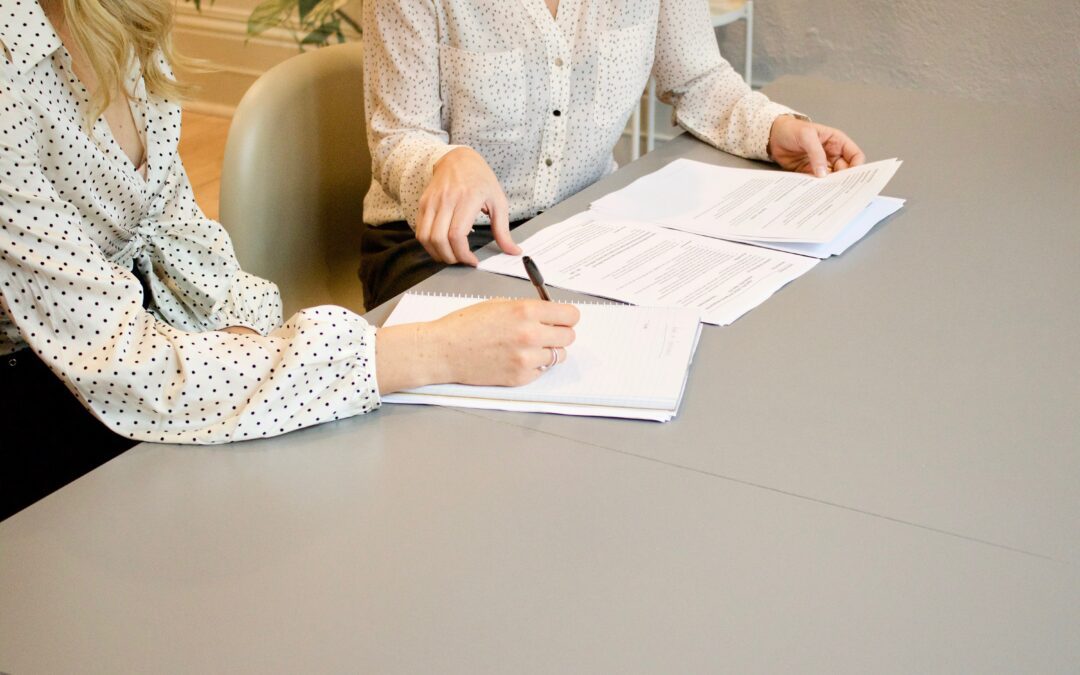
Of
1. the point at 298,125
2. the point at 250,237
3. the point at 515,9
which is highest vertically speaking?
the point at 515,9

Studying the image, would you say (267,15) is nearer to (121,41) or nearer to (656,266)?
(121,41)

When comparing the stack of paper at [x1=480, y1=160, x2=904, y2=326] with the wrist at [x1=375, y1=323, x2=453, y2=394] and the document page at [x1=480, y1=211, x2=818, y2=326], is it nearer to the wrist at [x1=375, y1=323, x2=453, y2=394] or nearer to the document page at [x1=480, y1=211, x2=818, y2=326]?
the document page at [x1=480, y1=211, x2=818, y2=326]

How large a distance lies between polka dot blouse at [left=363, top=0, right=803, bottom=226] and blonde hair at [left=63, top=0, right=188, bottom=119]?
0.32 meters

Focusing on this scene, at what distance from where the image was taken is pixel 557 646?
662mm

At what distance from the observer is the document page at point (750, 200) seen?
1259 millimetres

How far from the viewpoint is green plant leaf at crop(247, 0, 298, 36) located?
3486mm

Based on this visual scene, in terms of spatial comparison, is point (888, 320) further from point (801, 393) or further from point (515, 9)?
point (515, 9)

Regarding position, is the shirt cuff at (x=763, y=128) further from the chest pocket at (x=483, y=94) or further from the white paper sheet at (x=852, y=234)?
the chest pocket at (x=483, y=94)

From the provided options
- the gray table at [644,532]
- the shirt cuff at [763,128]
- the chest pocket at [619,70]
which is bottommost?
the gray table at [644,532]

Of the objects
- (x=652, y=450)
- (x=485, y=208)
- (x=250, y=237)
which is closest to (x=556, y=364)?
(x=652, y=450)

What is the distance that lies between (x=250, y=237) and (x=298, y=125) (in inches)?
7.0

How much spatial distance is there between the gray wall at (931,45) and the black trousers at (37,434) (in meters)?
2.13

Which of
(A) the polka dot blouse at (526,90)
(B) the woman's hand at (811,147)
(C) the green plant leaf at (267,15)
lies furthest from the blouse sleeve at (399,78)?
(C) the green plant leaf at (267,15)

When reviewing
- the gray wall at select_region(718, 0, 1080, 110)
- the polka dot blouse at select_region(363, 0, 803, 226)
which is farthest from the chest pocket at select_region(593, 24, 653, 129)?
the gray wall at select_region(718, 0, 1080, 110)
